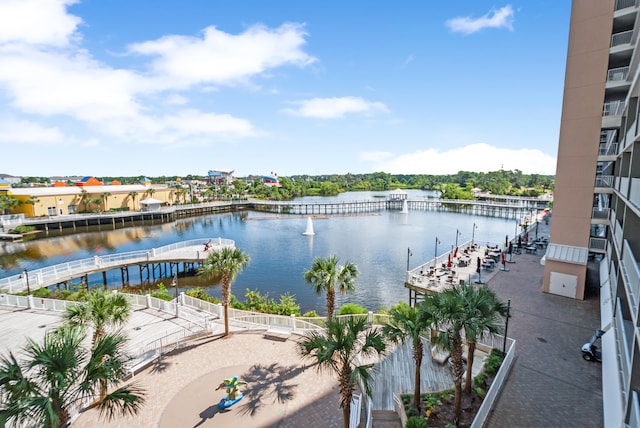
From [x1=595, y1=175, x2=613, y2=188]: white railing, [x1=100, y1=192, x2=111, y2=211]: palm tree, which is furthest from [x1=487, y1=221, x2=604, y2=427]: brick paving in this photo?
[x1=100, y1=192, x2=111, y2=211]: palm tree

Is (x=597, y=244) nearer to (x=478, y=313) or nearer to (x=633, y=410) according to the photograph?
(x=478, y=313)

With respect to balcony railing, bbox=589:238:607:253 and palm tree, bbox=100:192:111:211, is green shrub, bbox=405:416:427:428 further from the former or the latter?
palm tree, bbox=100:192:111:211

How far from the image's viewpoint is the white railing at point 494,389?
8945mm

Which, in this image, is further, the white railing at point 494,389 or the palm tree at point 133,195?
the palm tree at point 133,195

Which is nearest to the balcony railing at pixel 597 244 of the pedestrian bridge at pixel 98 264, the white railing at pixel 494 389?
the white railing at pixel 494 389

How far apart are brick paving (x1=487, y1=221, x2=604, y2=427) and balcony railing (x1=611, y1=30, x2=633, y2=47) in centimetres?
1475

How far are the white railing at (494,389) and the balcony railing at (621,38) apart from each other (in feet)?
56.8

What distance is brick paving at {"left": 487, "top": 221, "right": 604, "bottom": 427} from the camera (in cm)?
1017

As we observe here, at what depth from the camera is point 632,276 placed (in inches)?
340

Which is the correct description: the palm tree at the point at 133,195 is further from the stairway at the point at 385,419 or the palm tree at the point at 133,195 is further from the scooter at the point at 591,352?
the scooter at the point at 591,352

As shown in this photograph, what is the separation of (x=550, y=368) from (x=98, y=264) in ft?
111

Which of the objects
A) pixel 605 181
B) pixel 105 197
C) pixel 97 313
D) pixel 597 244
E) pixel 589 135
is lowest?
pixel 97 313

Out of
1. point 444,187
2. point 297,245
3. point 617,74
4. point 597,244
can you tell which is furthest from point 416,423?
point 444,187

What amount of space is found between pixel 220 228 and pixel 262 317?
160ft
